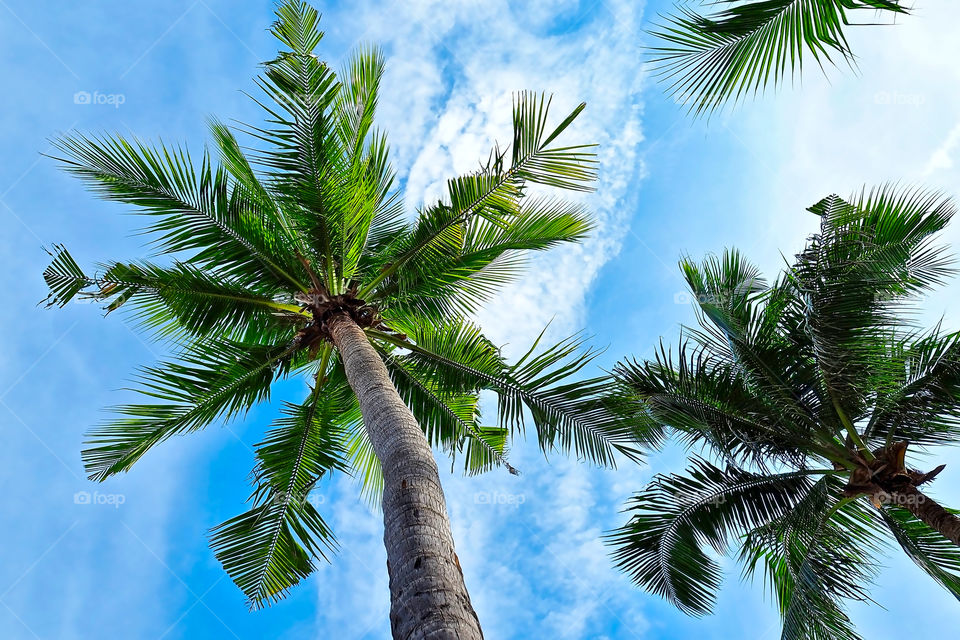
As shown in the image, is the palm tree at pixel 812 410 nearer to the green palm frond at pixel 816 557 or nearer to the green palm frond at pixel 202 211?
the green palm frond at pixel 816 557

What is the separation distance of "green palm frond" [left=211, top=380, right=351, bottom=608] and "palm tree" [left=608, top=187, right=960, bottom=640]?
150 inches

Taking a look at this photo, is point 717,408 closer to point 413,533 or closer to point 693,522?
point 693,522

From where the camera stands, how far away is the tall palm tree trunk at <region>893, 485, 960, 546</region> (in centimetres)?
710

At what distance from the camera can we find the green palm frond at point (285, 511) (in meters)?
7.65

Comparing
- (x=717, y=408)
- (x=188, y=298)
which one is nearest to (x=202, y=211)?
(x=188, y=298)

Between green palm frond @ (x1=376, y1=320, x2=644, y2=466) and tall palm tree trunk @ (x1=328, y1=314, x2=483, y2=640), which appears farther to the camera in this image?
green palm frond @ (x1=376, y1=320, x2=644, y2=466)

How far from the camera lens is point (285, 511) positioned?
7953 mm

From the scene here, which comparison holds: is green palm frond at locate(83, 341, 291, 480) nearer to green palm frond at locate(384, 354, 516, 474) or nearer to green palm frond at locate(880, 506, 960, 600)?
green palm frond at locate(384, 354, 516, 474)

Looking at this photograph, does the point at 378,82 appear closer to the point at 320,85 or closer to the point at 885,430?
the point at 320,85

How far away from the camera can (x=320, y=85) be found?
7.14 metres

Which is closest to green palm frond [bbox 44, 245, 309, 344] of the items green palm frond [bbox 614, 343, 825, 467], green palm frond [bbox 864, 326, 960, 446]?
green palm frond [bbox 614, 343, 825, 467]

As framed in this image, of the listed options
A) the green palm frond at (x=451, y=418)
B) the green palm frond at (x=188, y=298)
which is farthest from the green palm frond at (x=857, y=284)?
the green palm frond at (x=188, y=298)

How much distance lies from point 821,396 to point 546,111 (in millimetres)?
4918

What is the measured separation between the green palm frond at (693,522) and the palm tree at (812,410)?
0.05ft
